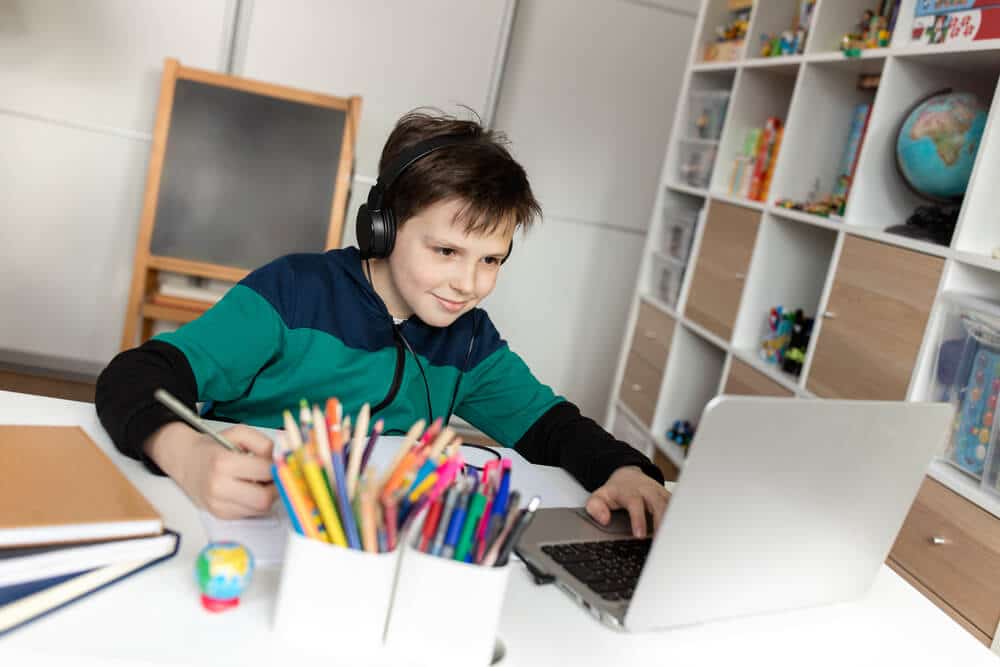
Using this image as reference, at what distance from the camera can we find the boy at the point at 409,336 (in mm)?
1030

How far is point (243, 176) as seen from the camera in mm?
2801

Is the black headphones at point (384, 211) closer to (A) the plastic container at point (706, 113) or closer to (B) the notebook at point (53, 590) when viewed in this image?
(B) the notebook at point (53, 590)

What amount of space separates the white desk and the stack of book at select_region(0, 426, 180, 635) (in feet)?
0.04

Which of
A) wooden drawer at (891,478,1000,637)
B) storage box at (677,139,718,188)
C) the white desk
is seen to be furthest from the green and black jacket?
storage box at (677,139,718,188)

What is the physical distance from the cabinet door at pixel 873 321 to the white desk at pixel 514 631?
0.86m

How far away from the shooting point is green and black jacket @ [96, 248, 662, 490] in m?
1.04

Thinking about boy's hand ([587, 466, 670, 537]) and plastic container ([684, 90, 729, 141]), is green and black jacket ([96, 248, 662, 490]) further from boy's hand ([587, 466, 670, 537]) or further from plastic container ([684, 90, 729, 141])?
plastic container ([684, 90, 729, 141])

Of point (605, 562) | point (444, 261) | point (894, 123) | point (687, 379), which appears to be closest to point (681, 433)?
point (687, 379)

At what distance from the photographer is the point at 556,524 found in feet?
2.99

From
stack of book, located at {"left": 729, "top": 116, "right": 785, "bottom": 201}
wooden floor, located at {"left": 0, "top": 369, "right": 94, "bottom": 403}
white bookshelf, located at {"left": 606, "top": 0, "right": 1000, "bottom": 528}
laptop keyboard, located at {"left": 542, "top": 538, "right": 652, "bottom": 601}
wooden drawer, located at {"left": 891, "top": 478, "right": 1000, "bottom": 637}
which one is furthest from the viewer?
wooden floor, located at {"left": 0, "top": 369, "right": 94, "bottom": 403}

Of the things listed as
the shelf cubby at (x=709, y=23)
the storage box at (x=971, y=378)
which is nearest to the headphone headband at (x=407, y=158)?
the storage box at (x=971, y=378)

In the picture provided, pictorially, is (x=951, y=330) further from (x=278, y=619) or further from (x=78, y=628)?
(x=78, y=628)

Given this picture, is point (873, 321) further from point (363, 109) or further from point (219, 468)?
point (363, 109)

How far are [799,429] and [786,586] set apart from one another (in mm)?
194
